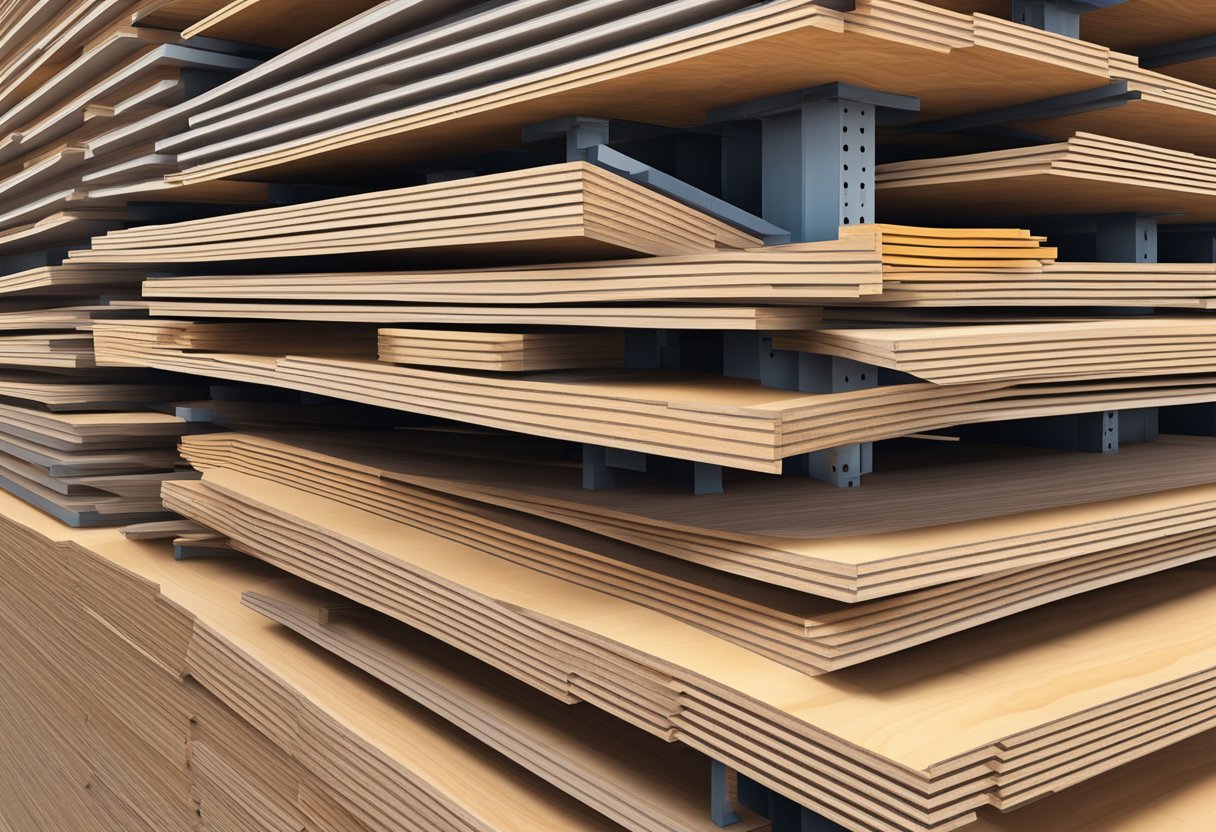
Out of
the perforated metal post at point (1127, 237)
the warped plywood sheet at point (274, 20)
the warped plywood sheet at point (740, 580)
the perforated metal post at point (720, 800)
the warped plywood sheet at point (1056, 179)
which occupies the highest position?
the warped plywood sheet at point (274, 20)

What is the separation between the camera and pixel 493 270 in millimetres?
1807

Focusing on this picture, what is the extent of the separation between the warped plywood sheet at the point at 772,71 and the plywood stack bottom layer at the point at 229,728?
979 millimetres

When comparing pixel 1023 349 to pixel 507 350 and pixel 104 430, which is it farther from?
pixel 104 430

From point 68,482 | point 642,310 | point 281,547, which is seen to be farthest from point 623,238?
point 68,482

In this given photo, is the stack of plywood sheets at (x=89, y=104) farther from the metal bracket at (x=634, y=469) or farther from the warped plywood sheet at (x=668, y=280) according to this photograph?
the metal bracket at (x=634, y=469)

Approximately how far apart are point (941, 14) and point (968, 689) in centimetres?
84

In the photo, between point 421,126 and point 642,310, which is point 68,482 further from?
point 642,310

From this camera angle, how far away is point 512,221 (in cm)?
165

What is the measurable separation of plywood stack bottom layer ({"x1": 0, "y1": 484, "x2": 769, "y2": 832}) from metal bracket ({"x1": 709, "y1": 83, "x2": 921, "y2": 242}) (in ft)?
2.75

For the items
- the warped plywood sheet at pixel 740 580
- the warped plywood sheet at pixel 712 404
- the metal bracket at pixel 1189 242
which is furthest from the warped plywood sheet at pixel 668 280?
the metal bracket at pixel 1189 242

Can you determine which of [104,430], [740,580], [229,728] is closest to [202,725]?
[229,728]

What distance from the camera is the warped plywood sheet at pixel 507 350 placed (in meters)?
1.74

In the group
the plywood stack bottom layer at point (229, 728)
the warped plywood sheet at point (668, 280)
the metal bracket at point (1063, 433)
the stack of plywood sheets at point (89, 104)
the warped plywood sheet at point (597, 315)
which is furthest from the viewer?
the stack of plywood sheets at point (89, 104)

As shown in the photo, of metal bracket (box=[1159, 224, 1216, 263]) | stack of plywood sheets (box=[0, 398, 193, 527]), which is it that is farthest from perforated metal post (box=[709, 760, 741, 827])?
stack of plywood sheets (box=[0, 398, 193, 527])
